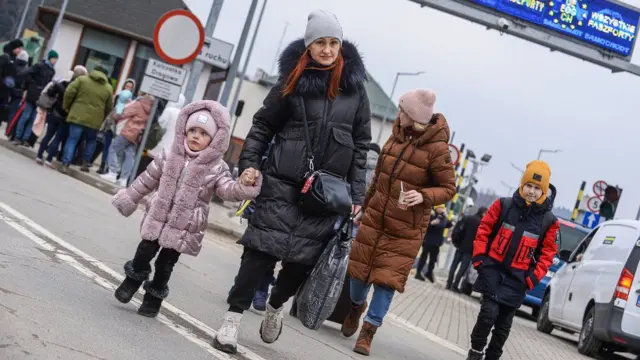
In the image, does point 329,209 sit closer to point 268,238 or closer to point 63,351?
point 268,238

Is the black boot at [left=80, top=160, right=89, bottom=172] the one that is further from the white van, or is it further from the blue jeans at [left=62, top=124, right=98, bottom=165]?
the white van

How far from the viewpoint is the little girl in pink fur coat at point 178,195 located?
23.6 ft

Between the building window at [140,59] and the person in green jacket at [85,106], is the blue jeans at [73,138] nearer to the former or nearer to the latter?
the person in green jacket at [85,106]

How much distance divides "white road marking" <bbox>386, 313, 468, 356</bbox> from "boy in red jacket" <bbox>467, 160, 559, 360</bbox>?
88.2 inches

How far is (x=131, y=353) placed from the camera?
599 centimetres

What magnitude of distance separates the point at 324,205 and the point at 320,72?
82 centimetres

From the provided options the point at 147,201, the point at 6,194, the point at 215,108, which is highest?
the point at 215,108

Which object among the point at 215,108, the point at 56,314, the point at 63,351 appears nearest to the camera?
the point at 63,351

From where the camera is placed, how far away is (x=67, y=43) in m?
47.7

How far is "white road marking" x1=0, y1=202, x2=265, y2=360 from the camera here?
6.89m

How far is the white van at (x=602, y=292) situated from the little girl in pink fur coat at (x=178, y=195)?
323 inches

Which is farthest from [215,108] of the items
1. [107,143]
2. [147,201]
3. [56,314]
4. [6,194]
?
[107,143]

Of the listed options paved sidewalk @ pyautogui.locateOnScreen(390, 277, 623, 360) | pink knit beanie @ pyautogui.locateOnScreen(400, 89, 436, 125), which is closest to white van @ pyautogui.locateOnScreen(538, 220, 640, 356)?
paved sidewalk @ pyautogui.locateOnScreen(390, 277, 623, 360)

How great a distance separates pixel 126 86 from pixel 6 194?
1009 cm
